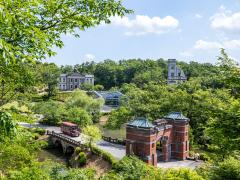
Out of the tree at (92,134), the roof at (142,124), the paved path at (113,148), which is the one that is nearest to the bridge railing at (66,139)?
the tree at (92,134)

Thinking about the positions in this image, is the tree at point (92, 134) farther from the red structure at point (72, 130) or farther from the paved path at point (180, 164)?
the paved path at point (180, 164)

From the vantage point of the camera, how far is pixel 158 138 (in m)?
24.3

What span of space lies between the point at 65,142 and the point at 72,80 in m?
44.5

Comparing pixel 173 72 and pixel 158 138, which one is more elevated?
pixel 173 72

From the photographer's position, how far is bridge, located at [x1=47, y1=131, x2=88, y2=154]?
1207 inches

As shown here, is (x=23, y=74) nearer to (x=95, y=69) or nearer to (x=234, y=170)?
(x=234, y=170)

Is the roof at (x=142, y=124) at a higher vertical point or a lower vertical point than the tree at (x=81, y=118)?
higher

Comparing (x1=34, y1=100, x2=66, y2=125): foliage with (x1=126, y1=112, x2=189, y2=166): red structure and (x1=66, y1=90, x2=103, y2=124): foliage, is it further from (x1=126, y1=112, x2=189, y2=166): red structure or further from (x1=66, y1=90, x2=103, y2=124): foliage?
(x1=126, y1=112, x2=189, y2=166): red structure

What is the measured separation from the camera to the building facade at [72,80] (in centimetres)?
7556

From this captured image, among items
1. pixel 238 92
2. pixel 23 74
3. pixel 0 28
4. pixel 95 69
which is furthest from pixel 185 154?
pixel 95 69

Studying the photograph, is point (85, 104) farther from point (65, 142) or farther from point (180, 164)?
point (180, 164)

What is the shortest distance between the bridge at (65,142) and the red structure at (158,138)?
766cm

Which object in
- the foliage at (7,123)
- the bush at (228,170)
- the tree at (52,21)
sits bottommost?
the bush at (228,170)

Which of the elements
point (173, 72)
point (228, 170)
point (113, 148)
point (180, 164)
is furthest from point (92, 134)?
point (173, 72)
